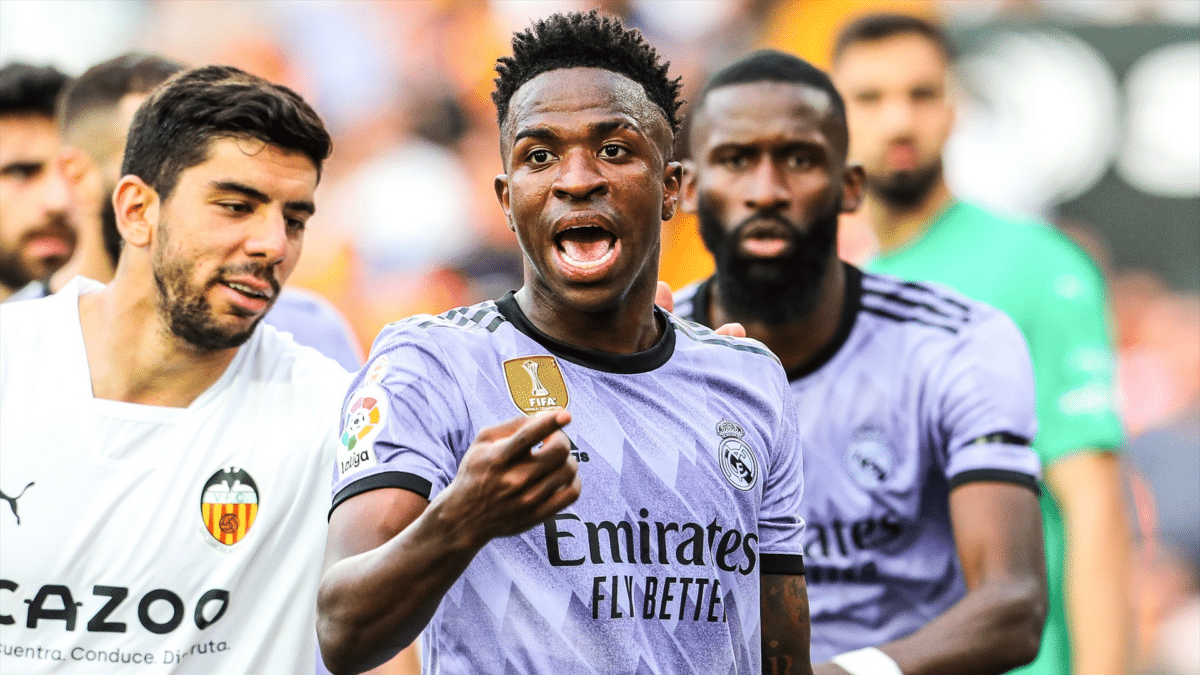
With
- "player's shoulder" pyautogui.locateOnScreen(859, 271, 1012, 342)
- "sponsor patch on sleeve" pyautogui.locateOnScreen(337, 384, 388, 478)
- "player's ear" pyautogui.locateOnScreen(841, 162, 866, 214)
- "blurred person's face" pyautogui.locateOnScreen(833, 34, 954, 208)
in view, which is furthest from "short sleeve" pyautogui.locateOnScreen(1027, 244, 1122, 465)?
"sponsor patch on sleeve" pyautogui.locateOnScreen(337, 384, 388, 478)

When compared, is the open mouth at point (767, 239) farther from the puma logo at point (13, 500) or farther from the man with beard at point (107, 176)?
the puma logo at point (13, 500)

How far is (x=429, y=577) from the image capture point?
7.25ft

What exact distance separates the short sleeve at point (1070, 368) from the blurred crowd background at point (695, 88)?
332 cm

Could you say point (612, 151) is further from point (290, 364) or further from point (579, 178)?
point (290, 364)

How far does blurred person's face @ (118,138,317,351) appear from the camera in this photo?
3.60m

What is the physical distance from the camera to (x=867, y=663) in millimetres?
3867

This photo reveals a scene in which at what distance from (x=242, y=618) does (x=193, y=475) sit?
373 mm

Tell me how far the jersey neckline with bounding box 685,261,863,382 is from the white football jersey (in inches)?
54.9

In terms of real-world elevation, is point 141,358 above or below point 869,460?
above

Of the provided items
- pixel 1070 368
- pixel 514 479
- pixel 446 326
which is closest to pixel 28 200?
pixel 446 326

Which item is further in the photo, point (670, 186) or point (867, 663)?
point (867, 663)

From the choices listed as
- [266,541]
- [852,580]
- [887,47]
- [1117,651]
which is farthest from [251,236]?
[887,47]

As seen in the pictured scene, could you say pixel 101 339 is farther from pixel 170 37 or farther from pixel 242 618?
pixel 170 37

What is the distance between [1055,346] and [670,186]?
3032 mm
